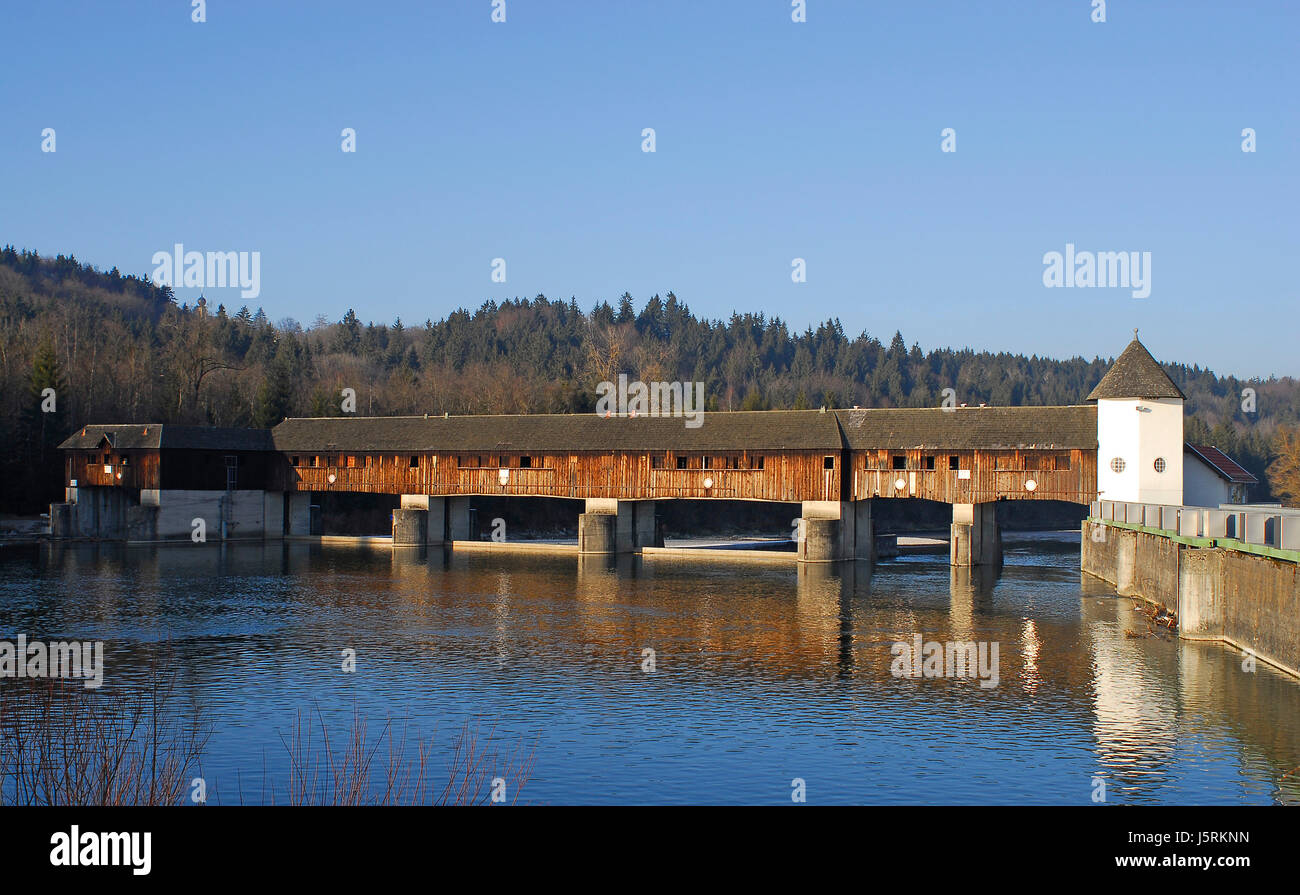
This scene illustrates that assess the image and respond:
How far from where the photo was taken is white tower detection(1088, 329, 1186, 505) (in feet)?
155

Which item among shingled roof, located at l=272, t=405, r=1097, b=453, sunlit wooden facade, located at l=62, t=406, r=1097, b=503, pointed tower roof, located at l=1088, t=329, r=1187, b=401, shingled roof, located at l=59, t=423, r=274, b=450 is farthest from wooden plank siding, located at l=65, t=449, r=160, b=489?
pointed tower roof, located at l=1088, t=329, r=1187, b=401

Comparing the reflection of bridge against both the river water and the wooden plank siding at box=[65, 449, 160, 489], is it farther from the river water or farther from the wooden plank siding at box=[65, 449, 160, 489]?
the river water

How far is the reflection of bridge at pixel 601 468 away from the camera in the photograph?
2079 inches

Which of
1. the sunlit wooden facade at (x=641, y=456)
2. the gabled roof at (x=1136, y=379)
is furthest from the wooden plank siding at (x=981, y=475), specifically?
the gabled roof at (x=1136, y=379)

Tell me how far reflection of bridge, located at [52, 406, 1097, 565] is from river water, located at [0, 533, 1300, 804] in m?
6.97

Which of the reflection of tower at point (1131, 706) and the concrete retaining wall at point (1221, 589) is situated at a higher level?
the concrete retaining wall at point (1221, 589)

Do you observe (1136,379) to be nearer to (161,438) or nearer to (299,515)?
(299,515)

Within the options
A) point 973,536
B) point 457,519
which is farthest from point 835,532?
point 457,519

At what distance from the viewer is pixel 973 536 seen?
5288 cm

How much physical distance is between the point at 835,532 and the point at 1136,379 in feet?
47.3

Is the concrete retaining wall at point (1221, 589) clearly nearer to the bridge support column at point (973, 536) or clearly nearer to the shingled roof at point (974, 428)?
the shingled roof at point (974, 428)
